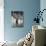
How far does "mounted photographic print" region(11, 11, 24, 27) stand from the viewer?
5332mm

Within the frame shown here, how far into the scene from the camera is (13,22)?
5.34 m

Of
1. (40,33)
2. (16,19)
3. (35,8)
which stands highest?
(35,8)

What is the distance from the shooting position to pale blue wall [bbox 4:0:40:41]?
527cm

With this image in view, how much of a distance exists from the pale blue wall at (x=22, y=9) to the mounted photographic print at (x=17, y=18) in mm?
121

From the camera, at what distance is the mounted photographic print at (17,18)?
17.5ft

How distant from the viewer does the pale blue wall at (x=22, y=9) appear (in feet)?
17.3

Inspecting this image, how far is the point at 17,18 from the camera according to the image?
5355 millimetres

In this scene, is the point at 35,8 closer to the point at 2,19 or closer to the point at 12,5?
the point at 12,5

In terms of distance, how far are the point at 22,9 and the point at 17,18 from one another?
15.9 inches

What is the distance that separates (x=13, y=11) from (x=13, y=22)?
1.41 ft

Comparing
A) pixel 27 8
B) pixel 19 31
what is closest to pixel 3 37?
pixel 19 31

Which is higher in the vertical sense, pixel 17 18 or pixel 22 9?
pixel 22 9

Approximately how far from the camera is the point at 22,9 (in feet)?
17.6

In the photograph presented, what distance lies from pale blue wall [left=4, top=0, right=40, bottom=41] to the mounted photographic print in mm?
121
